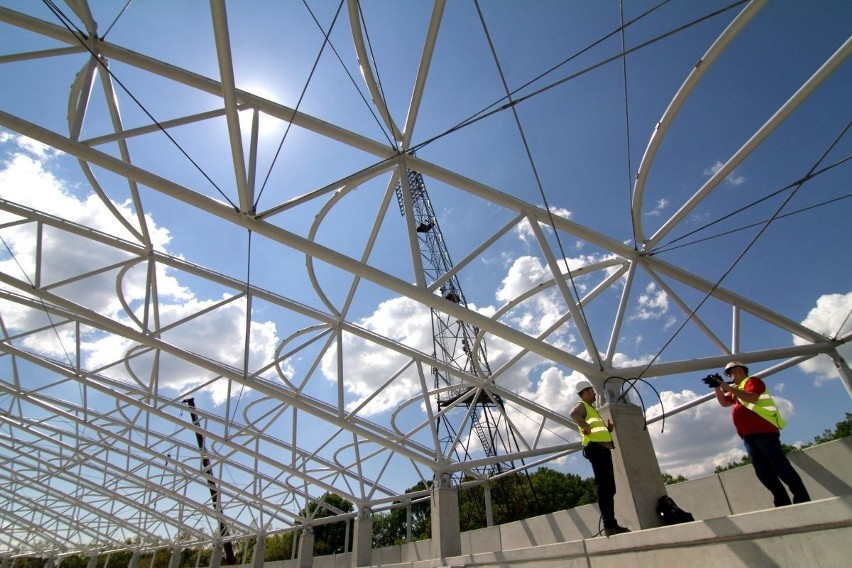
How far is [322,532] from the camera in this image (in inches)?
2648

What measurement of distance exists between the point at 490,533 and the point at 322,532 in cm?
5514

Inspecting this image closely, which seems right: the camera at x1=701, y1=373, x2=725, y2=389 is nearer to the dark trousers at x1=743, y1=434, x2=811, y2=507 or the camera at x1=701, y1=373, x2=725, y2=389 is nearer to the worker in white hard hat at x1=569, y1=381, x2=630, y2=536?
the dark trousers at x1=743, y1=434, x2=811, y2=507

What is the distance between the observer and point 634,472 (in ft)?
27.7

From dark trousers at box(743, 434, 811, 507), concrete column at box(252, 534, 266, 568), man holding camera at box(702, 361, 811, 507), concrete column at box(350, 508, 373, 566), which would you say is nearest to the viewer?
dark trousers at box(743, 434, 811, 507)

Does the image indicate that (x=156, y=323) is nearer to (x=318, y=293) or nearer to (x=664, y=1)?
(x=318, y=293)

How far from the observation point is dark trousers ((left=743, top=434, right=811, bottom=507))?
6471 mm

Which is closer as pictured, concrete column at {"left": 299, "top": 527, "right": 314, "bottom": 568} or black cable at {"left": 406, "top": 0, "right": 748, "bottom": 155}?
black cable at {"left": 406, "top": 0, "right": 748, "bottom": 155}

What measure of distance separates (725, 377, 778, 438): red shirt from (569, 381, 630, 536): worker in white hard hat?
1.77 metres

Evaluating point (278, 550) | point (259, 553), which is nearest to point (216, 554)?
point (259, 553)

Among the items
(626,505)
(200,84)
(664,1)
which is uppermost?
(200,84)

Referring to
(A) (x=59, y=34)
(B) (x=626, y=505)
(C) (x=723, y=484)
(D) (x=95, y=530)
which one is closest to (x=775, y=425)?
(B) (x=626, y=505)

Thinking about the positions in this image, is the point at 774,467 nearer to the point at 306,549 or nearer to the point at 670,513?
the point at 670,513

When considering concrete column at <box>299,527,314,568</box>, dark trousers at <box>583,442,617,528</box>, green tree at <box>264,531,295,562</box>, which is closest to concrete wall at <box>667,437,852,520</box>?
dark trousers at <box>583,442,617,528</box>

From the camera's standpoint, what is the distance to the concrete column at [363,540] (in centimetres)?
2650
